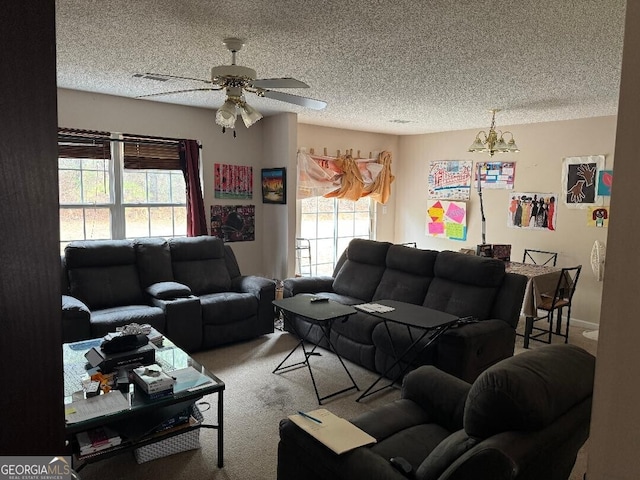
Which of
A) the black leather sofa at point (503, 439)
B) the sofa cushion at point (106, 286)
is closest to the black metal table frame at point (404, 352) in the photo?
the black leather sofa at point (503, 439)

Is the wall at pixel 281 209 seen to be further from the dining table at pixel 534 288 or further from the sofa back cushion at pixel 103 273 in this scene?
the dining table at pixel 534 288

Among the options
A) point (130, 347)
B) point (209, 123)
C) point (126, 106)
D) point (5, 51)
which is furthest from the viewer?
point (209, 123)

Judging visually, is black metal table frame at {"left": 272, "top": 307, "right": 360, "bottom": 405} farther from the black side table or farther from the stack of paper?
the stack of paper

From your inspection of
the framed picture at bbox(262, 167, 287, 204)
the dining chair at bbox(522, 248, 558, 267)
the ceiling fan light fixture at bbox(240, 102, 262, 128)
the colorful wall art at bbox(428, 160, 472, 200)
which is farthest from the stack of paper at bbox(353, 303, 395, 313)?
the colorful wall art at bbox(428, 160, 472, 200)

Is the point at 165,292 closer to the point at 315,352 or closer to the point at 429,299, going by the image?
the point at 315,352

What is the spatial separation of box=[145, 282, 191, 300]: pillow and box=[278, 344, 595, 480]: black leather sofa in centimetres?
255

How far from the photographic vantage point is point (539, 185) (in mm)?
5809

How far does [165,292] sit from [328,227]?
3.22 m

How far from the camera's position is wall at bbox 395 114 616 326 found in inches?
210

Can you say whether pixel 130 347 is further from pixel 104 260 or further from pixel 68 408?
pixel 104 260

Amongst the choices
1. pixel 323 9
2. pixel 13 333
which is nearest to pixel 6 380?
pixel 13 333

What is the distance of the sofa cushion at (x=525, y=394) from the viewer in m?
1.46

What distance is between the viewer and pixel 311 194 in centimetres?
638

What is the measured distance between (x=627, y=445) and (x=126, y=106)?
509cm
